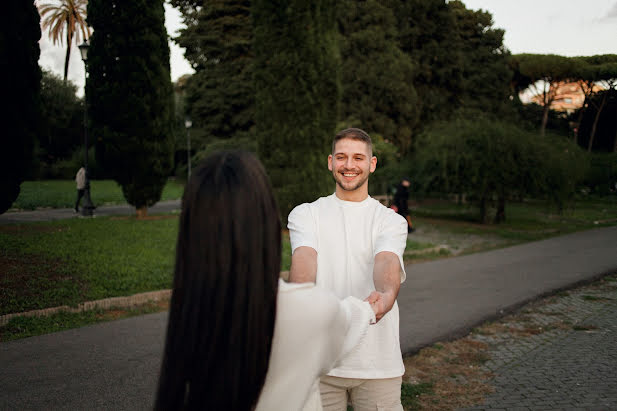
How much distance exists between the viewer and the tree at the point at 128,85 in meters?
14.6

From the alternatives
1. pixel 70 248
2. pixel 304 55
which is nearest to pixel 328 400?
pixel 70 248

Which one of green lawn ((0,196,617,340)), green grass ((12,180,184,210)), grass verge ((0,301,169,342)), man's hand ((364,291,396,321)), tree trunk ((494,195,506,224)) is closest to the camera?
man's hand ((364,291,396,321))

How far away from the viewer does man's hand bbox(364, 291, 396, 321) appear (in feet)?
6.58

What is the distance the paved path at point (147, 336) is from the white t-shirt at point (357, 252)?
8.73 ft

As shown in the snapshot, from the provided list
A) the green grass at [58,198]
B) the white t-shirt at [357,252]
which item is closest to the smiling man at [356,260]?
the white t-shirt at [357,252]

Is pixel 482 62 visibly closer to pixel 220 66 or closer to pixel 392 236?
pixel 220 66

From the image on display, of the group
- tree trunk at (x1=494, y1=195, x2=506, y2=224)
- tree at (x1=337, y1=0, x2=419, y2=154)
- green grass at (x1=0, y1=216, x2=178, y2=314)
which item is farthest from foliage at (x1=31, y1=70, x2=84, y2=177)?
tree trunk at (x1=494, y1=195, x2=506, y2=224)

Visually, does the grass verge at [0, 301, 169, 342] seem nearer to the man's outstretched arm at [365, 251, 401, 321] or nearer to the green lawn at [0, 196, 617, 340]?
the green lawn at [0, 196, 617, 340]

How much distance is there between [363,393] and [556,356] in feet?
13.7

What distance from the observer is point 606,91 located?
78.0ft

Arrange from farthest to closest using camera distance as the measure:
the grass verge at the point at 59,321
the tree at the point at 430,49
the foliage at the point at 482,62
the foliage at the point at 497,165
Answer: the foliage at the point at 482,62 → the tree at the point at 430,49 → the foliage at the point at 497,165 → the grass verge at the point at 59,321

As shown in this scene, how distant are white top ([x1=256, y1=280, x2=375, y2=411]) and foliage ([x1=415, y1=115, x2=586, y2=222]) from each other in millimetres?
17156

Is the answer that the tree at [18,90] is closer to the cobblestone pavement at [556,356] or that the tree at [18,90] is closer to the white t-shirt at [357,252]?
the white t-shirt at [357,252]

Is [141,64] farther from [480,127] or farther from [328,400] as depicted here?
[328,400]
